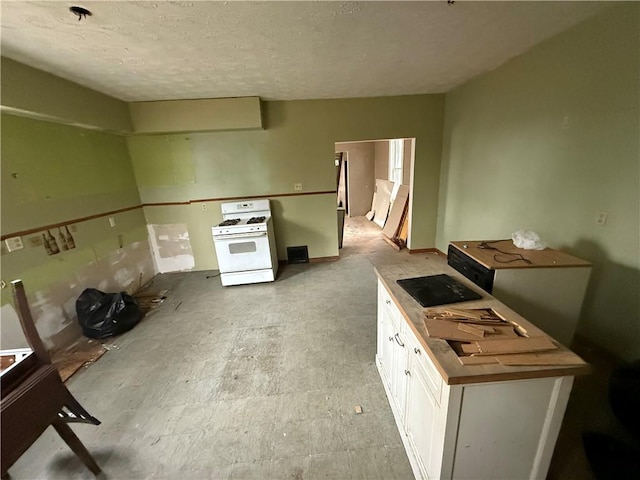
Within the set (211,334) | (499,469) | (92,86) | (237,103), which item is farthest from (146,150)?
(499,469)

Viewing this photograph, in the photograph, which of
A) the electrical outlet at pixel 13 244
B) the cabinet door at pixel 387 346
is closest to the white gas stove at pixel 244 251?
the electrical outlet at pixel 13 244

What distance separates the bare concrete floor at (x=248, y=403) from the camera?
1.40 m

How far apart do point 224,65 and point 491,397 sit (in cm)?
298

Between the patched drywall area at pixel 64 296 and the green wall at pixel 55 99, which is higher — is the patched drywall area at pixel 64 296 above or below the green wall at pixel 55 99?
below

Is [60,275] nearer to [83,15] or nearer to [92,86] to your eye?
[92,86]

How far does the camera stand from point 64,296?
99.3 inches

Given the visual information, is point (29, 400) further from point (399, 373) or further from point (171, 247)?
point (171, 247)

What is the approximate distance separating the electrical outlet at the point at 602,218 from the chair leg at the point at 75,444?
141 inches

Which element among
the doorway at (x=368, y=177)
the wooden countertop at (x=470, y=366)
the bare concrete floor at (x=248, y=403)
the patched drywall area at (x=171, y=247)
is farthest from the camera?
the doorway at (x=368, y=177)

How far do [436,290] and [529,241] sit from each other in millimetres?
1214

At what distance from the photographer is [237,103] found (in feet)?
10.9

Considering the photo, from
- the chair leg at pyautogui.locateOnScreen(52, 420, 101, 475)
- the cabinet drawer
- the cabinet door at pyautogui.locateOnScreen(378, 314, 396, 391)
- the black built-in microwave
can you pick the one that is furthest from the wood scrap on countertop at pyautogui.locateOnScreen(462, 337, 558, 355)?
the chair leg at pyautogui.locateOnScreen(52, 420, 101, 475)

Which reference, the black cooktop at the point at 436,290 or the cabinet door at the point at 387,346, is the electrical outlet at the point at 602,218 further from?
the cabinet door at the point at 387,346

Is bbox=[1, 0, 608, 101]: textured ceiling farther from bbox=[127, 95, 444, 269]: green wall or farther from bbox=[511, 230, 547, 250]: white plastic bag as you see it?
bbox=[511, 230, 547, 250]: white plastic bag
